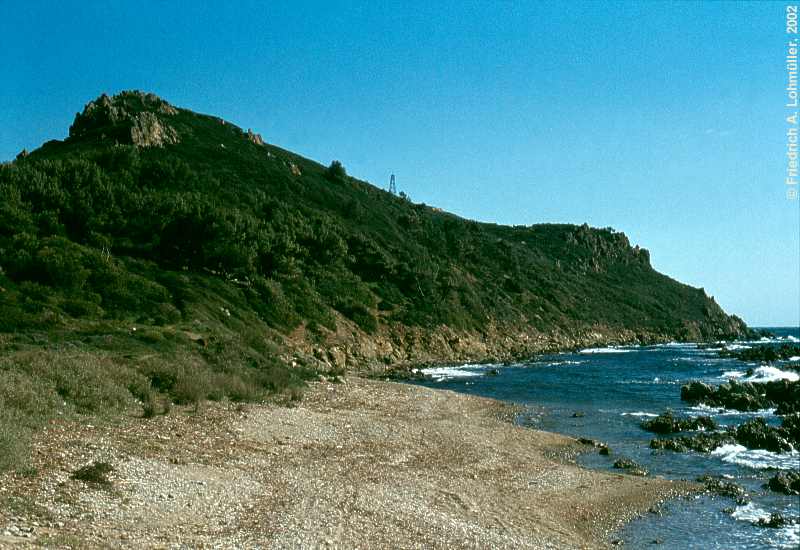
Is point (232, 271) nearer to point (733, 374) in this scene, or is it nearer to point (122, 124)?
point (122, 124)

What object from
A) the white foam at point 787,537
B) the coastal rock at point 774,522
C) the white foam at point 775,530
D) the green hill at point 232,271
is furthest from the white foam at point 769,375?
the white foam at point 787,537

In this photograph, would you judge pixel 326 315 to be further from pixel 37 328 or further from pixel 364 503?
pixel 364 503

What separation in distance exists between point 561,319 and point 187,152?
6134 centimetres

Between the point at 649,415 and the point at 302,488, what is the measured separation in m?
22.2

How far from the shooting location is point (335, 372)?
34750 mm

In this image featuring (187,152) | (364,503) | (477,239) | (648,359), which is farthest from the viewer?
(477,239)

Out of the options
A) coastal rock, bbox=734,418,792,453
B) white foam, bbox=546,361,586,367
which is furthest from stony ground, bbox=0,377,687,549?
white foam, bbox=546,361,586,367

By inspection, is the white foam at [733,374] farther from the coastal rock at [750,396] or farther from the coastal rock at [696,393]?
the coastal rock at [696,393]

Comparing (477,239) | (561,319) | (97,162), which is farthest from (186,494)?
(477,239)

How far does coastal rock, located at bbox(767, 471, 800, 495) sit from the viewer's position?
17.1 m

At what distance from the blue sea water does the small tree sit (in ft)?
157

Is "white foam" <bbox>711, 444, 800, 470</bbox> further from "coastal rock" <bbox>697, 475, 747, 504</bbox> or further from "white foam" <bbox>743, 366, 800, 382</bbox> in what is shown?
"white foam" <bbox>743, 366, 800, 382</bbox>

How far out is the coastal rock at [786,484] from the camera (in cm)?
1712

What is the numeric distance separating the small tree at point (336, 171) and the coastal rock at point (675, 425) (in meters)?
76.6
